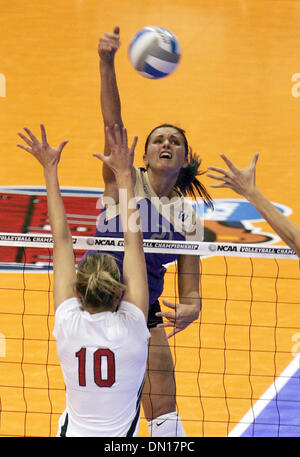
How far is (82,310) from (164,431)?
1.91 meters

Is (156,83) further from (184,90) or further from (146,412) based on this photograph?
(146,412)

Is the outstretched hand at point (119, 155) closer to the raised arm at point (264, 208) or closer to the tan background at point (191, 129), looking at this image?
the raised arm at point (264, 208)

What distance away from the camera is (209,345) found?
25.1 feet

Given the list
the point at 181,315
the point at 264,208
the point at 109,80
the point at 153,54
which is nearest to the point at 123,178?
the point at 264,208

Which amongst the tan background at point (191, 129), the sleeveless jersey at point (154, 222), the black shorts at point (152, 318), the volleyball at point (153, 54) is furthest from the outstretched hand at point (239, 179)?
the tan background at point (191, 129)

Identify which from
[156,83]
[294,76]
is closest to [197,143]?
[156,83]

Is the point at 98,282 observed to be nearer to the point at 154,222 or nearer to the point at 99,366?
the point at 99,366

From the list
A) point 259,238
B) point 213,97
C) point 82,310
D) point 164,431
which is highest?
point 213,97

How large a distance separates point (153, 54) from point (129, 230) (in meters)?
2.82

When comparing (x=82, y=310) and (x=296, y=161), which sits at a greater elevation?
(x=296, y=161)

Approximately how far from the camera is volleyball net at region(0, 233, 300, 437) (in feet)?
20.6

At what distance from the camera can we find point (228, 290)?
8586 millimetres

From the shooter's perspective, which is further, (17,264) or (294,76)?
(294,76)

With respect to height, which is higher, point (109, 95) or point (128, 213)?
point (109, 95)
